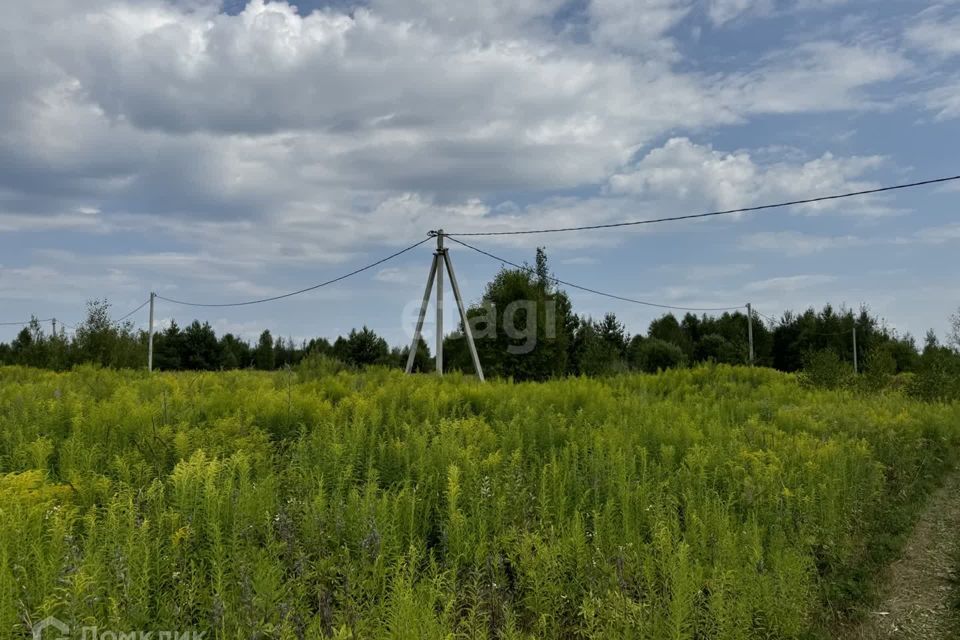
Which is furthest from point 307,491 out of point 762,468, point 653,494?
point 762,468

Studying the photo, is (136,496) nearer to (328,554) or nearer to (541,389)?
(328,554)

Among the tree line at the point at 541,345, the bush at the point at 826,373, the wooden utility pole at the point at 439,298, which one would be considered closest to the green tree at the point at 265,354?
the tree line at the point at 541,345

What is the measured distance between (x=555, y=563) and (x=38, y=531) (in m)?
3.21

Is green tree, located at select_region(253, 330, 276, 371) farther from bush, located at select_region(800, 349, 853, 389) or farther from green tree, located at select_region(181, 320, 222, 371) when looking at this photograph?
bush, located at select_region(800, 349, 853, 389)

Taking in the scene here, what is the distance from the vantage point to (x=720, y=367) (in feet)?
63.0

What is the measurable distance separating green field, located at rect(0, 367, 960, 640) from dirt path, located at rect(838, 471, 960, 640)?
21 cm

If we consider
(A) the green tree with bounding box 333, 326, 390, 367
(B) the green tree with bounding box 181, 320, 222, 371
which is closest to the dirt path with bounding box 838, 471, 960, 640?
(A) the green tree with bounding box 333, 326, 390, 367

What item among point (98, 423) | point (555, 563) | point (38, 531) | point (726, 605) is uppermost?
point (98, 423)

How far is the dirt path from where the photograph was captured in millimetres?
5156

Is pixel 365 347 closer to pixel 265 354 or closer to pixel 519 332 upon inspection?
pixel 265 354

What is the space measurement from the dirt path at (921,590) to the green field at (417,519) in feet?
0.69

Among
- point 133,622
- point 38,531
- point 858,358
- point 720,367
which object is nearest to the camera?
point 133,622

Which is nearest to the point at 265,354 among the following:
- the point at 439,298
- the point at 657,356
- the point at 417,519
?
the point at 657,356

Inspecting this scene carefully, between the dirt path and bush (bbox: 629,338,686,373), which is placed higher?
bush (bbox: 629,338,686,373)
